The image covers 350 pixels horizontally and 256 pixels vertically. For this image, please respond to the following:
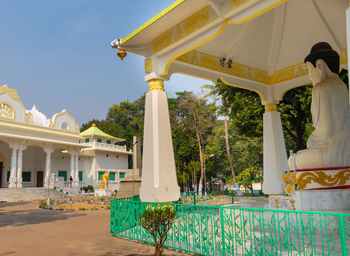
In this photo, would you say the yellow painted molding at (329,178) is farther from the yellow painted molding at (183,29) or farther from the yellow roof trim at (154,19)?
the yellow roof trim at (154,19)

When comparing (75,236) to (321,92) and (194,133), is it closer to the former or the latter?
(321,92)

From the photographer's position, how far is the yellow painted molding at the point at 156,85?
7.52 meters

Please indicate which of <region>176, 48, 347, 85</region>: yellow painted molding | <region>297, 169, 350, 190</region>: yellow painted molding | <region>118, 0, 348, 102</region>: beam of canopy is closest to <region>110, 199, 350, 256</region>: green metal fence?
<region>297, 169, 350, 190</region>: yellow painted molding

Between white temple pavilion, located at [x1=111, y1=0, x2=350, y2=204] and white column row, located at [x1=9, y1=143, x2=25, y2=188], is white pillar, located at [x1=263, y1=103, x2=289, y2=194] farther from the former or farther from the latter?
white column row, located at [x1=9, y1=143, x2=25, y2=188]

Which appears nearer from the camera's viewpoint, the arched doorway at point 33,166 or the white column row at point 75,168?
the arched doorway at point 33,166

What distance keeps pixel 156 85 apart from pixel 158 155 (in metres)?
1.81

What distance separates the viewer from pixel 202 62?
8461 millimetres

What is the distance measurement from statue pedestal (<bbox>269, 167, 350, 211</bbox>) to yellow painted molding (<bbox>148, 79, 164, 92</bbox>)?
381 centimetres

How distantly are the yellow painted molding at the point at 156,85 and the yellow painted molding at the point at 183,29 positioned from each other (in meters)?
0.76

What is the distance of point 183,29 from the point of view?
673 centimetres

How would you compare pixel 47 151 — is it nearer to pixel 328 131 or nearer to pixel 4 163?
pixel 4 163

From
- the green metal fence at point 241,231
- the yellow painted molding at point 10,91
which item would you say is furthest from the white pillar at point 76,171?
the green metal fence at point 241,231

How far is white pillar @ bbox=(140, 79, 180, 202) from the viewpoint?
6.93m

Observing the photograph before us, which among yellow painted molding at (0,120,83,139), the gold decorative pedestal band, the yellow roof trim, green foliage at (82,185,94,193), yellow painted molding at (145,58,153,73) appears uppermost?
yellow painted molding at (0,120,83,139)
